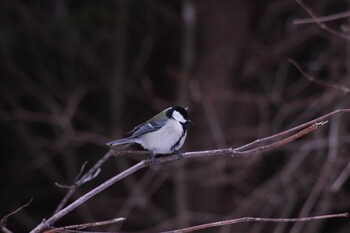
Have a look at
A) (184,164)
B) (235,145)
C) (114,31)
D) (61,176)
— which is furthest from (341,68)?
(61,176)

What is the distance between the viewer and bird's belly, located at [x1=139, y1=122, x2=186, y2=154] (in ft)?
8.70

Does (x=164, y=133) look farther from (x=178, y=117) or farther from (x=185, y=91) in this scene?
(x=185, y=91)

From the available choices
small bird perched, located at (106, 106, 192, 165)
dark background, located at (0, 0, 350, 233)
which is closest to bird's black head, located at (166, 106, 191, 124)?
small bird perched, located at (106, 106, 192, 165)

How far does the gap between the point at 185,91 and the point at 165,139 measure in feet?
7.83

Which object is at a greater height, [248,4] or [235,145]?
[248,4]

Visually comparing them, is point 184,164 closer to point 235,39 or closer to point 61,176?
point 235,39

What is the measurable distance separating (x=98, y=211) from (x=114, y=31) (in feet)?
5.80

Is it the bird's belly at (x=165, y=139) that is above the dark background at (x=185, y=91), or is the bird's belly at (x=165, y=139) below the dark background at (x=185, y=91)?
below

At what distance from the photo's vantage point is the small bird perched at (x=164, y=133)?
266 cm

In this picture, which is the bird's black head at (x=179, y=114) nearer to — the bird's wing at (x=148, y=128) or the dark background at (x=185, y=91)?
the bird's wing at (x=148, y=128)

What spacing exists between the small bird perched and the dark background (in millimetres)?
1807

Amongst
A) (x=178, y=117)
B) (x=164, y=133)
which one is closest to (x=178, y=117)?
(x=178, y=117)

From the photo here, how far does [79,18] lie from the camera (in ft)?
16.5

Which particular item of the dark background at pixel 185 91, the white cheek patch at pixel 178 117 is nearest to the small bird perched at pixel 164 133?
the white cheek patch at pixel 178 117
